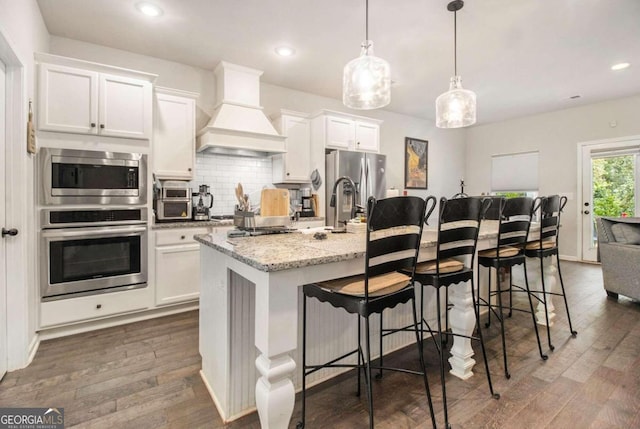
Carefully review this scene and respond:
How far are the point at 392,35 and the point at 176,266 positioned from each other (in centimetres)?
311

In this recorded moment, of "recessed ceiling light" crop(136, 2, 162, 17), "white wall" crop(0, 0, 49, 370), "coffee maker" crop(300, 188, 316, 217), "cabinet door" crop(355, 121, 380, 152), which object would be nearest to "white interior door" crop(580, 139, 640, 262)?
"cabinet door" crop(355, 121, 380, 152)

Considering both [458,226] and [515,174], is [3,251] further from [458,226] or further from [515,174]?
[515,174]

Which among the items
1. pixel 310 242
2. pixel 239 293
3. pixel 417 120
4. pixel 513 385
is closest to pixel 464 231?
pixel 310 242

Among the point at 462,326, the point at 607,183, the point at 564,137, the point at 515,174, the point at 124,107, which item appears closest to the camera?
the point at 462,326

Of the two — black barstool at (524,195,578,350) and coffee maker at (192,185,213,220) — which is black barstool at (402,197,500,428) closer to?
black barstool at (524,195,578,350)

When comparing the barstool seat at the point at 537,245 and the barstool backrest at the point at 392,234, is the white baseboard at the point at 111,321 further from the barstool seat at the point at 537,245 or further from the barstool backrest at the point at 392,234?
the barstool seat at the point at 537,245

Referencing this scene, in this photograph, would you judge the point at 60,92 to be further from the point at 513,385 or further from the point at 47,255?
the point at 513,385

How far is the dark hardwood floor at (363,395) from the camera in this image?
1599 millimetres

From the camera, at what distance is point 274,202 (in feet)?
6.55

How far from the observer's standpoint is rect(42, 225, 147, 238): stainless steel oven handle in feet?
8.33

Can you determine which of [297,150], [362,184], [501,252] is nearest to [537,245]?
[501,252]

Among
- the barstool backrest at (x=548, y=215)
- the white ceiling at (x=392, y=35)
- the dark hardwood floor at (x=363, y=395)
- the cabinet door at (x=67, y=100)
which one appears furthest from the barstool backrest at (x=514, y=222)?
the cabinet door at (x=67, y=100)

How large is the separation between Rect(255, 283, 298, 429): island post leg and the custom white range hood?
8.75 feet

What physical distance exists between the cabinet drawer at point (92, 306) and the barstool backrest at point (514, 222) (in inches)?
119
